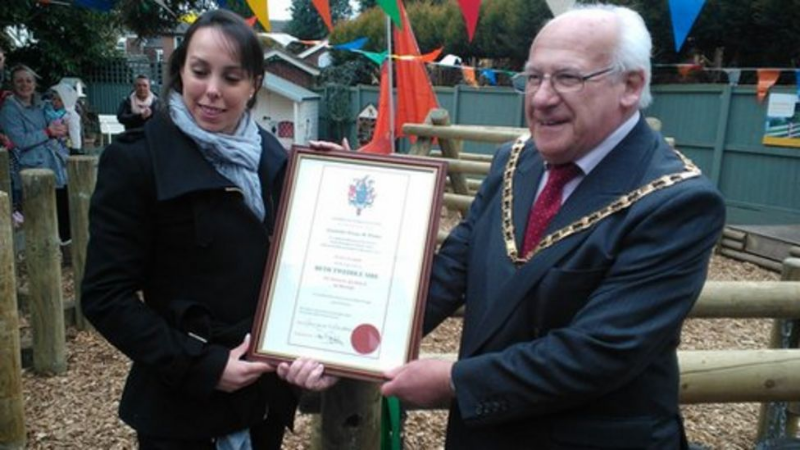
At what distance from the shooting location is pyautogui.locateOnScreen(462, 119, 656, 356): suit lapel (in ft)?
4.79

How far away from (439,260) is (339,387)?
17.8 inches

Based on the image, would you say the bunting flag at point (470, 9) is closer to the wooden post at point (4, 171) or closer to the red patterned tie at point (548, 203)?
the red patterned tie at point (548, 203)

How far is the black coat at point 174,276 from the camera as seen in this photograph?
1.61 meters

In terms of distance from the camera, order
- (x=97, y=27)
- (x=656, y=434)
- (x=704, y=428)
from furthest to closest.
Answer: (x=97, y=27)
(x=704, y=428)
(x=656, y=434)

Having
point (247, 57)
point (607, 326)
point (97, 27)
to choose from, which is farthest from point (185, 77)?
point (97, 27)

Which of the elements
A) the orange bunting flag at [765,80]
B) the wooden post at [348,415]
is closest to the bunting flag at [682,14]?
the wooden post at [348,415]

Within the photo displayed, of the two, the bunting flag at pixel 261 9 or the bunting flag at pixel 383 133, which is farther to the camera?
the bunting flag at pixel 383 133

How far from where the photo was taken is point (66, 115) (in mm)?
7395

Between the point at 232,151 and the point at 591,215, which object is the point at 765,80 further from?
the point at 232,151

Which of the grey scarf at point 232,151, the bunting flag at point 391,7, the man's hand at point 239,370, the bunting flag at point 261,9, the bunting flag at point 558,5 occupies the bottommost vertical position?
the man's hand at point 239,370

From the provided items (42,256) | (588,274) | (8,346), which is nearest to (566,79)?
(588,274)

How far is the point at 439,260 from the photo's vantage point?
1775 millimetres

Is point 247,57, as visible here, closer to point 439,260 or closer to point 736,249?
point 439,260

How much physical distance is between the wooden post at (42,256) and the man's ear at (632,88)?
336 centimetres
